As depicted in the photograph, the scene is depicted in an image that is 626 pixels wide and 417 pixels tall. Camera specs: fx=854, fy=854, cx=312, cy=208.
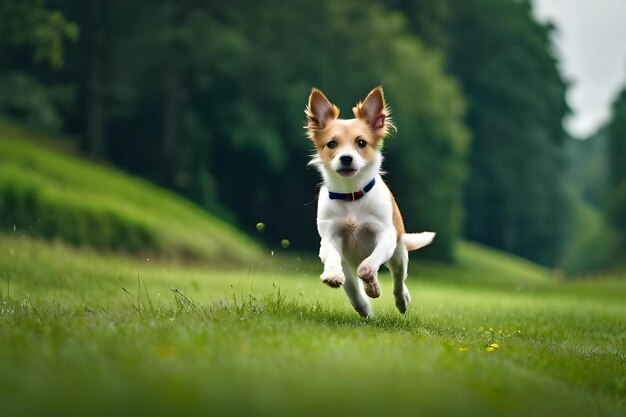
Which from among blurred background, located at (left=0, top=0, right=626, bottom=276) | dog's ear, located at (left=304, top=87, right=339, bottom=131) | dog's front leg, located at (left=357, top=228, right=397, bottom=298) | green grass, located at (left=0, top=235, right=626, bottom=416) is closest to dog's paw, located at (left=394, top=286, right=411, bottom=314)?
green grass, located at (left=0, top=235, right=626, bottom=416)

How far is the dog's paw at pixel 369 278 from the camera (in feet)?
24.7

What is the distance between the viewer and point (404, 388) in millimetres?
4988

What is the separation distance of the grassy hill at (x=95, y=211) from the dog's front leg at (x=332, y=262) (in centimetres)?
1156

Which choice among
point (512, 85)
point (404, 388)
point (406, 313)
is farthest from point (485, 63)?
point (404, 388)

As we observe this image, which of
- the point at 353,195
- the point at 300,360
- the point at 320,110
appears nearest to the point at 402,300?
the point at 353,195

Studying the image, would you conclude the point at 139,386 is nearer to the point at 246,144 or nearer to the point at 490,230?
the point at 246,144

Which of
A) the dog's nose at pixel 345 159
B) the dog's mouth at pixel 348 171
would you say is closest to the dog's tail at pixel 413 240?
the dog's mouth at pixel 348 171

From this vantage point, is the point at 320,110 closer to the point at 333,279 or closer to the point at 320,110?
the point at 320,110

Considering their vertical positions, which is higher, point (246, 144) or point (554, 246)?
point (246, 144)

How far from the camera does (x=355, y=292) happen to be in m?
8.65

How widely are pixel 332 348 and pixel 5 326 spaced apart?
2903 mm

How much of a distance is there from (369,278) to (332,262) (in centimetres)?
37

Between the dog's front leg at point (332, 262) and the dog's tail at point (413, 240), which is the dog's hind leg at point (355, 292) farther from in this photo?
the dog's tail at point (413, 240)

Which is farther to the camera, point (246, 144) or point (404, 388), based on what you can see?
point (246, 144)
